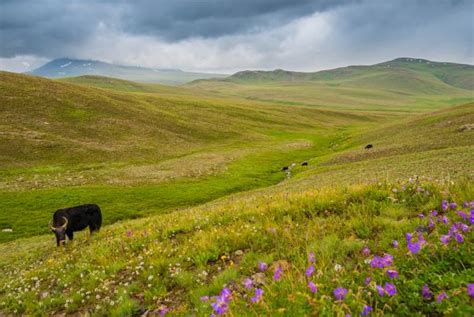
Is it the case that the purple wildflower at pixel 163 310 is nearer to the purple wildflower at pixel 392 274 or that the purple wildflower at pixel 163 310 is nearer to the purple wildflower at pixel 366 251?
the purple wildflower at pixel 366 251

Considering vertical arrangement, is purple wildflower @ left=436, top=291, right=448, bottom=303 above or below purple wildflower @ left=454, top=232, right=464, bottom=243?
below

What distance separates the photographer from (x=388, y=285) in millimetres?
3885

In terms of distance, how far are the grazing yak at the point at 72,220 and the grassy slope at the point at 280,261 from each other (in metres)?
8.45

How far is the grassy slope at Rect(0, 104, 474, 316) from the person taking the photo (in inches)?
169

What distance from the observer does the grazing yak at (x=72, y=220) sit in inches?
731

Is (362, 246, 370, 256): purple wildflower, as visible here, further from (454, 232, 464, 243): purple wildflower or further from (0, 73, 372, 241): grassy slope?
(0, 73, 372, 241): grassy slope

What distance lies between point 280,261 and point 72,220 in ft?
57.5

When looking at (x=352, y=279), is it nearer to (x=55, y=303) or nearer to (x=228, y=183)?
(x=55, y=303)

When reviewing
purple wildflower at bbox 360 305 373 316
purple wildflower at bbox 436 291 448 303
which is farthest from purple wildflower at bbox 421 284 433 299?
purple wildflower at bbox 360 305 373 316

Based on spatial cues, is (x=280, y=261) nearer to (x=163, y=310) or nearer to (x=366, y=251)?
(x=366, y=251)

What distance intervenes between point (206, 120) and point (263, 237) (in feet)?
348

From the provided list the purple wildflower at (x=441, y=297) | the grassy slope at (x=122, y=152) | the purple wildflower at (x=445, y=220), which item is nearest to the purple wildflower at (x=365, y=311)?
the purple wildflower at (x=441, y=297)

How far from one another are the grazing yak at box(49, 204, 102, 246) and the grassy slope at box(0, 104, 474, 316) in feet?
27.7

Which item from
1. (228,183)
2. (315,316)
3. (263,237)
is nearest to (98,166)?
(228,183)
